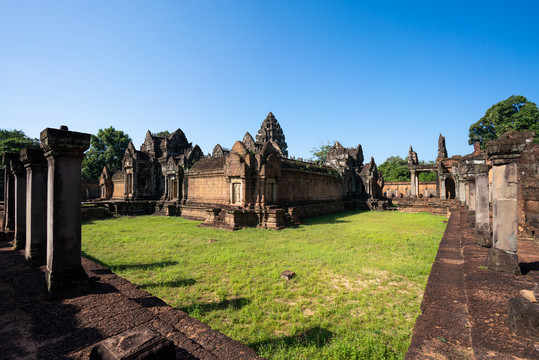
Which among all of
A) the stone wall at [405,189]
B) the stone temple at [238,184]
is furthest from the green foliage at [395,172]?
the stone temple at [238,184]

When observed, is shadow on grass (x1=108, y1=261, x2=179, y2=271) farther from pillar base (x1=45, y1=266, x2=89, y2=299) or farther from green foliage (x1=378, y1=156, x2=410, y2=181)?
green foliage (x1=378, y1=156, x2=410, y2=181)

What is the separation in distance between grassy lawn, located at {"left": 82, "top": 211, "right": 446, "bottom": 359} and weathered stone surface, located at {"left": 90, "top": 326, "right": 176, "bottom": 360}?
152 centimetres

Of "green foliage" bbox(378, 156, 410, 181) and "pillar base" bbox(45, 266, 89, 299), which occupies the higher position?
"green foliage" bbox(378, 156, 410, 181)

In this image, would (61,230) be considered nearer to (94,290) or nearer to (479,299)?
(94,290)

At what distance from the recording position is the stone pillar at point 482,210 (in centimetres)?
673

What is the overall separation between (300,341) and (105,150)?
52105mm

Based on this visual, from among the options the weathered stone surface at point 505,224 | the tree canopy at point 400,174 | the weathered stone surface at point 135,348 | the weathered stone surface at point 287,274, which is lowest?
the weathered stone surface at point 287,274

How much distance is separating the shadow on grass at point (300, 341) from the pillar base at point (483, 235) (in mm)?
5570

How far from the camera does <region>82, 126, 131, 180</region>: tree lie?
140ft

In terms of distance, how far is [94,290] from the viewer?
13.8 feet

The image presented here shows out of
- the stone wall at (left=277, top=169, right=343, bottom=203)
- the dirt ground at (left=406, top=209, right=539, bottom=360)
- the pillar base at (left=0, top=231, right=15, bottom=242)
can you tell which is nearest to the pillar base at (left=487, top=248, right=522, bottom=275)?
the dirt ground at (left=406, top=209, right=539, bottom=360)

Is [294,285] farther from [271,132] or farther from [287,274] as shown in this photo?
[271,132]

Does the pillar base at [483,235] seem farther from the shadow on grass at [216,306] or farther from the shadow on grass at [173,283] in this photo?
the shadow on grass at [173,283]

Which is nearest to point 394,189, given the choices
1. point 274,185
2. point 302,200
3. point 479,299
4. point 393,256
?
point 302,200
